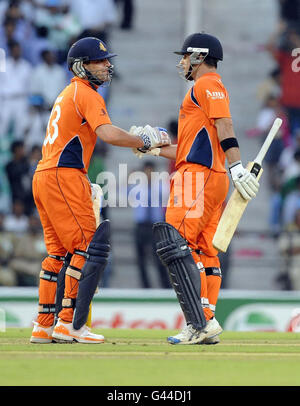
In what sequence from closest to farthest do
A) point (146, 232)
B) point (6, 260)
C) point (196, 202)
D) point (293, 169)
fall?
point (196, 202), point (6, 260), point (146, 232), point (293, 169)

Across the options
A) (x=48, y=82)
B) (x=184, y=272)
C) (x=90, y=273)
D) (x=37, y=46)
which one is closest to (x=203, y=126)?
(x=184, y=272)

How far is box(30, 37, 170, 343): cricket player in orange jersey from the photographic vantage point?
6.29 metres

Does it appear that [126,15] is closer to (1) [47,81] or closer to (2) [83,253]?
(1) [47,81]

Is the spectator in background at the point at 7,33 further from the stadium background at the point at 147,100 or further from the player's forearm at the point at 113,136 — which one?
the player's forearm at the point at 113,136

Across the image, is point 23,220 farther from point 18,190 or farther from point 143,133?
point 143,133

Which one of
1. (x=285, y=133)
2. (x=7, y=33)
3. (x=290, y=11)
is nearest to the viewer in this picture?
(x=285, y=133)

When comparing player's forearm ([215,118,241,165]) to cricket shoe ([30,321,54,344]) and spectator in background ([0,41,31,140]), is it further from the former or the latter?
spectator in background ([0,41,31,140])

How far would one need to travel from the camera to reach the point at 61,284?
665 centimetres

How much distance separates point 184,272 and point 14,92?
7827 mm

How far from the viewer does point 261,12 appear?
51.6 feet

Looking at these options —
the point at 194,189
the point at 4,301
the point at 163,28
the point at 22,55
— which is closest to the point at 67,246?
the point at 194,189

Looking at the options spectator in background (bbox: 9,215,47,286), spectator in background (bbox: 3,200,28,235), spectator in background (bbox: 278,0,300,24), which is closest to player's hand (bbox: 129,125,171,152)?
spectator in background (bbox: 9,215,47,286)

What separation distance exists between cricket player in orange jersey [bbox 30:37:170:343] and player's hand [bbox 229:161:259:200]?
687mm

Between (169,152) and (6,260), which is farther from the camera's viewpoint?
(6,260)
